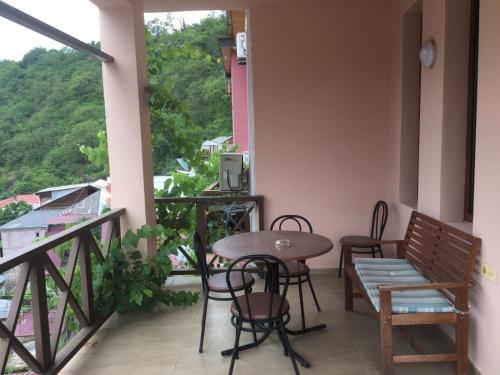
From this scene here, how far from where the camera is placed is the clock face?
2848 millimetres

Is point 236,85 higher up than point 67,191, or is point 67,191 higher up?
point 236,85

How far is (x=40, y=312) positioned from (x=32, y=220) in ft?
2.70

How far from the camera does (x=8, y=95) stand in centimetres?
272

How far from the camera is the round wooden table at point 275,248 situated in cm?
253

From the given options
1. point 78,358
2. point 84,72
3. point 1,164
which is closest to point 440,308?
point 78,358

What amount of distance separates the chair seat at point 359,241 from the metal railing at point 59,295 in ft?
6.94

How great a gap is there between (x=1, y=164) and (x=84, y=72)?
1.29m

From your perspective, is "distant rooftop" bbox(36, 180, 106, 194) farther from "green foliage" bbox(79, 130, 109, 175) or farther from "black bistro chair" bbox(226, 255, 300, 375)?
"black bistro chair" bbox(226, 255, 300, 375)

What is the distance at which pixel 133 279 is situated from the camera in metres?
3.20

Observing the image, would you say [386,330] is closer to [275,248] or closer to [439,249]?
[439,249]

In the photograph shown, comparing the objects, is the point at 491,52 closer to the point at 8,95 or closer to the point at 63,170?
the point at 8,95

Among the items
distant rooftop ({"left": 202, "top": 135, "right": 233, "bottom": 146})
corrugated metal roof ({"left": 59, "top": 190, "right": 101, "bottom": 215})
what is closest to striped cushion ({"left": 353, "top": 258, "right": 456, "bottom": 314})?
corrugated metal roof ({"left": 59, "top": 190, "right": 101, "bottom": 215})

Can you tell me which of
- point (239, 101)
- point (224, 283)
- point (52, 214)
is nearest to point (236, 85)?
point (239, 101)

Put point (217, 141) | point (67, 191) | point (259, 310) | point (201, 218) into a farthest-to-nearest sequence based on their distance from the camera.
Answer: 1. point (217, 141)
2. point (201, 218)
3. point (67, 191)
4. point (259, 310)
